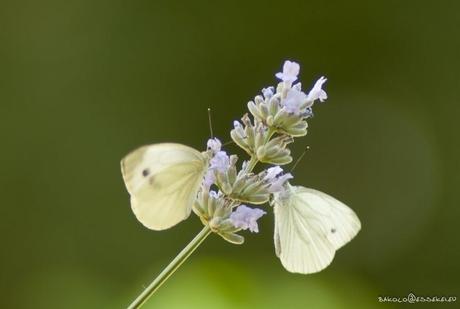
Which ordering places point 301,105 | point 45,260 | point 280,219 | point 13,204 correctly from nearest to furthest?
point 301,105 → point 280,219 → point 45,260 → point 13,204

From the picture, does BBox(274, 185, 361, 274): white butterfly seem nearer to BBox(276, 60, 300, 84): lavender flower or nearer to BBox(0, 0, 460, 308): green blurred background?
BBox(276, 60, 300, 84): lavender flower

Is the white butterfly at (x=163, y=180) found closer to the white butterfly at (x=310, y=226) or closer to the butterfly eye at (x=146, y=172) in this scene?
the butterfly eye at (x=146, y=172)

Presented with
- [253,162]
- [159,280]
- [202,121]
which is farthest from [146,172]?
[202,121]

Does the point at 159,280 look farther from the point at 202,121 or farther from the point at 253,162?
the point at 202,121

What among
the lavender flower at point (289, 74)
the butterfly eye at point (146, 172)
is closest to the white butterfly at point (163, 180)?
the butterfly eye at point (146, 172)

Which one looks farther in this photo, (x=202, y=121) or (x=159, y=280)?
(x=202, y=121)

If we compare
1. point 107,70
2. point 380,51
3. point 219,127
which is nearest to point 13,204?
point 107,70

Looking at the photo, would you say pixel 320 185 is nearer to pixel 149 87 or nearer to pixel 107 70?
pixel 149 87
